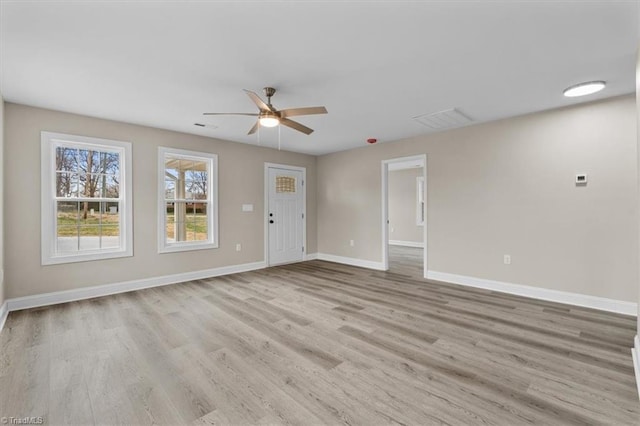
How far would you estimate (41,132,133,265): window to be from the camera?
12.0 ft

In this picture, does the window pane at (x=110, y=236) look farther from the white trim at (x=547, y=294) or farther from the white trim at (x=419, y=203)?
the white trim at (x=419, y=203)

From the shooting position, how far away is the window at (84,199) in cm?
365

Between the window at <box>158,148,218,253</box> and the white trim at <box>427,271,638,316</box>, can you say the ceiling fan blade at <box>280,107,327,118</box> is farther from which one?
the white trim at <box>427,271,638,316</box>

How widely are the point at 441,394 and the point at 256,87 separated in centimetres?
→ 308

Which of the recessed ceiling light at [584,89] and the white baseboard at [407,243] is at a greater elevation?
the recessed ceiling light at [584,89]

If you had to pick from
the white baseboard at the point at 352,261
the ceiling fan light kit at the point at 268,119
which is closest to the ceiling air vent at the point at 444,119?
the ceiling fan light kit at the point at 268,119

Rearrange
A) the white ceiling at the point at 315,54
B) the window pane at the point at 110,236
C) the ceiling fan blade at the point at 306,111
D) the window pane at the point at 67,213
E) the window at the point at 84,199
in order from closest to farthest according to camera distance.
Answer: the white ceiling at the point at 315,54 < the ceiling fan blade at the point at 306,111 < the window at the point at 84,199 < the window pane at the point at 67,213 < the window pane at the point at 110,236

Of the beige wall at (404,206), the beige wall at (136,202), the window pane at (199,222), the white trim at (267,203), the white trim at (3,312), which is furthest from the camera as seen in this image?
the beige wall at (404,206)

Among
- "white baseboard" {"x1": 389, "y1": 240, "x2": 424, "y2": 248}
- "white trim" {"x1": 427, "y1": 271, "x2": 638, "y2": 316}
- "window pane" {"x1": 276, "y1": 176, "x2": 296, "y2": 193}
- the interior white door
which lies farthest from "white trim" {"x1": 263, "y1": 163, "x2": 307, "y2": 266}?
"white baseboard" {"x1": 389, "y1": 240, "x2": 424, "y2": 248}

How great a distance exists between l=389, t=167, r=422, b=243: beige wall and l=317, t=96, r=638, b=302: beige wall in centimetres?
391

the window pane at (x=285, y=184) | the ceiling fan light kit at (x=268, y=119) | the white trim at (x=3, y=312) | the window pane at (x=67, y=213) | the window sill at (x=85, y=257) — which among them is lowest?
the white trim at (x=3, y=312)

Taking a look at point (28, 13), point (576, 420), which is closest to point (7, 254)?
point (28, 13)

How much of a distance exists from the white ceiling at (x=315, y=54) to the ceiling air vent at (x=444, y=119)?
190mm

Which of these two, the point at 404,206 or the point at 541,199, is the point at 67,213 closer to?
the point at 541,199
